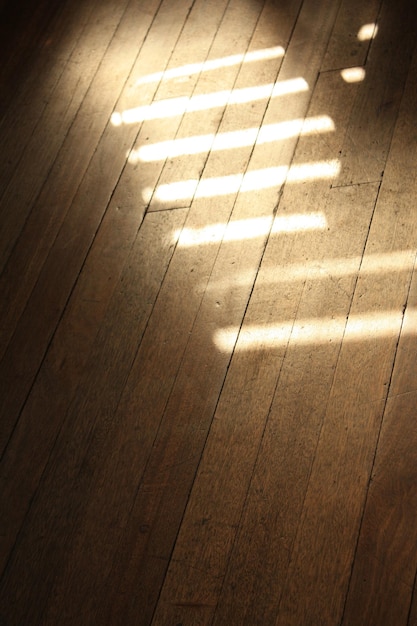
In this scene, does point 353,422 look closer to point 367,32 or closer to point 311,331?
point 311,331

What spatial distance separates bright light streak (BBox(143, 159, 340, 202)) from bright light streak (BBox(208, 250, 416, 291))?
288 millimetres

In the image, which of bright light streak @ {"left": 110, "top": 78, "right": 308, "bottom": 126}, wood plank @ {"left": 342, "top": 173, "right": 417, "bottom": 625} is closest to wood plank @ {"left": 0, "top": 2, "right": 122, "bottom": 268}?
bright light streak @ {"left": 110, "top": 78, "right": 308, "bottom": 126}

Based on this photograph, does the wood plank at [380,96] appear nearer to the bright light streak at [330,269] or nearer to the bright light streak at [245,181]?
the bright light streak at [245,181]

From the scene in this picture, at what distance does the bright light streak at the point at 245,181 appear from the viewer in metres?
2.16

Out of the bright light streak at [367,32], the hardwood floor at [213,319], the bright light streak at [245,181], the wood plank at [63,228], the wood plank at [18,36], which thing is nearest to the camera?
the hardwood floor at [213,319]

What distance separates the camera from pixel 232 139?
2299mm

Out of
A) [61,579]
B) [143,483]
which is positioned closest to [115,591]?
[61,579]

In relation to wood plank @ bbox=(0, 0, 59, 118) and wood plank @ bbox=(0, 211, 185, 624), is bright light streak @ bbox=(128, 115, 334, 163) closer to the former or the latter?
wood plank @ bbox=(0, 211, 185, 624)

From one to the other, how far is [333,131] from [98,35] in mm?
995

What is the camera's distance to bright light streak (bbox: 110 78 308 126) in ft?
7.75

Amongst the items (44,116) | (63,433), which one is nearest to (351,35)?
(44,116)

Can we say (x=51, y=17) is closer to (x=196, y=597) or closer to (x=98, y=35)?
(x=98, y=35)

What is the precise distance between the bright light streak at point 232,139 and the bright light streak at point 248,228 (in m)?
0.29

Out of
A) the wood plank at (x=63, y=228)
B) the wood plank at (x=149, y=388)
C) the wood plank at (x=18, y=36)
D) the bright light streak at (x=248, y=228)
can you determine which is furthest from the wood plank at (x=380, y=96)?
the wood plank at (x=18, y=36)
